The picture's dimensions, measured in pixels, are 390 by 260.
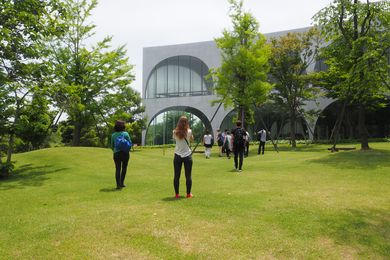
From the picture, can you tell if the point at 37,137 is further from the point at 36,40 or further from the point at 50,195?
the point at 50,195

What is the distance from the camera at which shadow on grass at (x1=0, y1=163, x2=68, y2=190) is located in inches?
436

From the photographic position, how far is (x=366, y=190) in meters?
8.48

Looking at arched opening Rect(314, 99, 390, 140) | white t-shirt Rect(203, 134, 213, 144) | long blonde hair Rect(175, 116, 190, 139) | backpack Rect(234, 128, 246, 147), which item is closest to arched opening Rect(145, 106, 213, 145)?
arched opening Rect(314, 99, 390, 140)

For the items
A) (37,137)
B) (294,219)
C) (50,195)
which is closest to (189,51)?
(37,137)

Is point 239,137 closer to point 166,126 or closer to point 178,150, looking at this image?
point 178,150

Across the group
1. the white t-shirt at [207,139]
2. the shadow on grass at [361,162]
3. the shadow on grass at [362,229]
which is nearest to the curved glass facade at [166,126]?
the white t-shirt at [207,139]

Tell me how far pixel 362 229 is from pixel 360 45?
14284mm

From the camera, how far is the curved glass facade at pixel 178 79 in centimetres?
4525

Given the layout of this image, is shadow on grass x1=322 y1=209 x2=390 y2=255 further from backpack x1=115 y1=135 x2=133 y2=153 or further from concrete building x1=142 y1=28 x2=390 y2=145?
concrete building x1=142 y1=28 x2=390 y2=145

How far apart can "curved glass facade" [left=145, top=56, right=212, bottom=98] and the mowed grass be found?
35122mm

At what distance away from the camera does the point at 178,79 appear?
46125 mm

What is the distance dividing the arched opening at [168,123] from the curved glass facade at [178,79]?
7.34 ft

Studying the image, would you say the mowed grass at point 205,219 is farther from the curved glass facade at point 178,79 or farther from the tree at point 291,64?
the curved glass facade at point 178,79

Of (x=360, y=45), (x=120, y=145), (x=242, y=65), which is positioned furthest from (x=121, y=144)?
(x=242, y=65)
